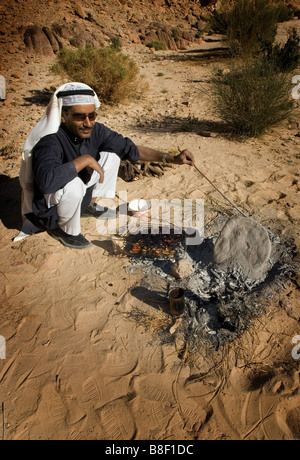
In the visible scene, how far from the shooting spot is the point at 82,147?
3.00 m

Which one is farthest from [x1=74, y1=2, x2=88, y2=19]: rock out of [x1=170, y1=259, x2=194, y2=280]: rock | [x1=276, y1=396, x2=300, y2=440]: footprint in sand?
[x1=276, y1=396, x2=300, y2=440]: footprint in sand

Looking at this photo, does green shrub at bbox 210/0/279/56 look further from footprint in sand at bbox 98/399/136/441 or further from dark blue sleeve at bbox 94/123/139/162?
footprint in sand at bbox 98/399/136/441

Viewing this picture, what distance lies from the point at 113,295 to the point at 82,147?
1564mm

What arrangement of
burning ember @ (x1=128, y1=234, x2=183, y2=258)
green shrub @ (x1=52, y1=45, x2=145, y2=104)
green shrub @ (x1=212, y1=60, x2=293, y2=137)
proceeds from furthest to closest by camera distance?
1. green shrub @ (x1=52, y1=45, x2=145, y2=104)
2. green shrub @ (x1=212, y1=60, x2=293, y2=137)
3. burning ember @ (x1=128, y1=234, x2=183, y2=258)

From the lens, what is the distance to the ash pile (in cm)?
238

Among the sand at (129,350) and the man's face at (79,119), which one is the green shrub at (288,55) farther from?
the man's face at (79,119)

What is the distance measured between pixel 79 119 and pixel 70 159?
0.43 metres

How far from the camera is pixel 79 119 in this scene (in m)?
2.69

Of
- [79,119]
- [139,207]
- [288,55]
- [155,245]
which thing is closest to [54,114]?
[79,119]

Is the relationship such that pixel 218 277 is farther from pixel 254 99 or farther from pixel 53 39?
pixel 53 39

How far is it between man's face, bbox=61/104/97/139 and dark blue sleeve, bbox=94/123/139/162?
13.0 inches

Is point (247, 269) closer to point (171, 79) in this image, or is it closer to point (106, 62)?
point (106, 62)
